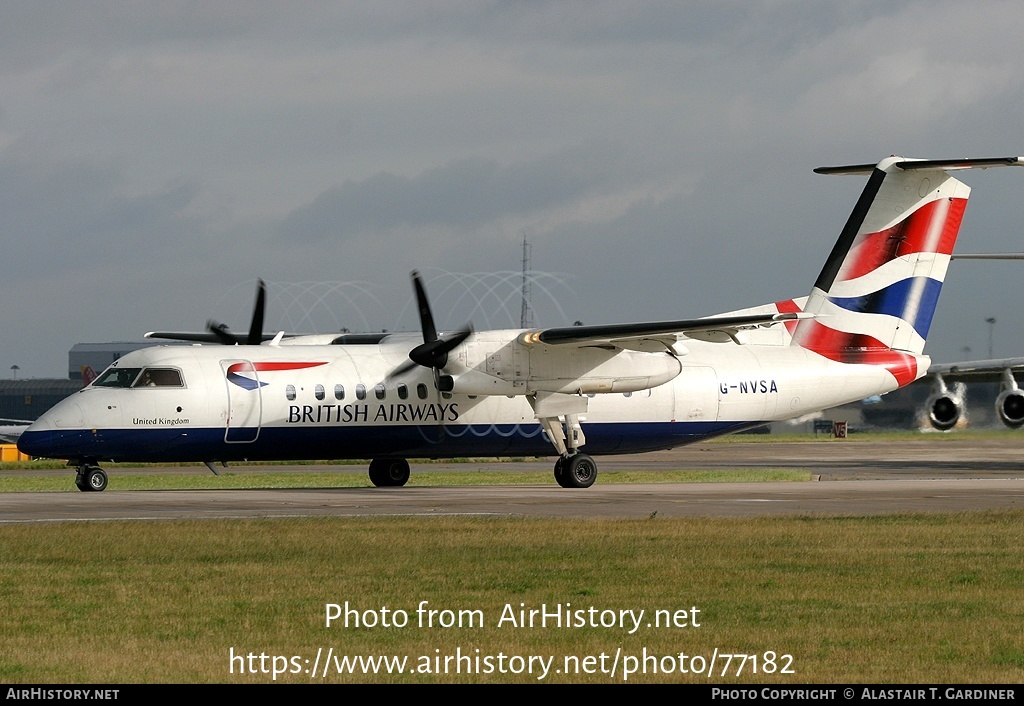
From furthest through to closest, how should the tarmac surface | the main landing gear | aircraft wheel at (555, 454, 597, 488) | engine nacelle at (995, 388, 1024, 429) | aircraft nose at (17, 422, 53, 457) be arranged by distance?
engine nacelle at (995, 388, 1024, 429), aircraft wheel at (555, 454, 597, 488), the main landing gear, aircraft nose at (17, 422, 53, 457), the tarmac surface

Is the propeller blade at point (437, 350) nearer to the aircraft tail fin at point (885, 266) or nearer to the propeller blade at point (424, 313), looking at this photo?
the propeller blade at point (424, 313)

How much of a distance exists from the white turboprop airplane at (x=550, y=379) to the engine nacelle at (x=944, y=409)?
254 inches

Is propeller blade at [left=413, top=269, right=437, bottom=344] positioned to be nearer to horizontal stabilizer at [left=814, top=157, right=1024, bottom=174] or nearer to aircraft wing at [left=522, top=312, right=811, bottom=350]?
aircraft wing at [left=522, top=312, right=811, bottom=350]

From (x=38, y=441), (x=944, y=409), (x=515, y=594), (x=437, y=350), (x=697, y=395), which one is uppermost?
(x=437, y=350)

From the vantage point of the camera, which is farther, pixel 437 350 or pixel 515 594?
pixel 437 350

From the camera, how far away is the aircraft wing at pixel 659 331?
28875mm

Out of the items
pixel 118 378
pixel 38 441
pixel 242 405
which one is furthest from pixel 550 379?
pixel 38 441

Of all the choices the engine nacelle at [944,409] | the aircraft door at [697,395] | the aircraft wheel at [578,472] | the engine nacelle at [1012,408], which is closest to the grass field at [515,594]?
the aircraft wheel at [578,472]

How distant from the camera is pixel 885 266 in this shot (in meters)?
33.4

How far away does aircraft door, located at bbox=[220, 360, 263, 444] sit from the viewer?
29.0 m

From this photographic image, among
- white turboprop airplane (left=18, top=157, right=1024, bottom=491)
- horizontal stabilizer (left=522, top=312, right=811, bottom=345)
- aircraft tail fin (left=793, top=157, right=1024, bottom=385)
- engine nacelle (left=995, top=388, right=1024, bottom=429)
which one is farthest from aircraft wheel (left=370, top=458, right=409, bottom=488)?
engine nacelle (left=995, top=388, right=1024, bottom=429)

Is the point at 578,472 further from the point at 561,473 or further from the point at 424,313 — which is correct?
the point at 424,313

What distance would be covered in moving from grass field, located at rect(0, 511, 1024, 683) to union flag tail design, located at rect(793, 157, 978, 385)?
38.9 ft

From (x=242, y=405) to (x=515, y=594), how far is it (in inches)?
633
